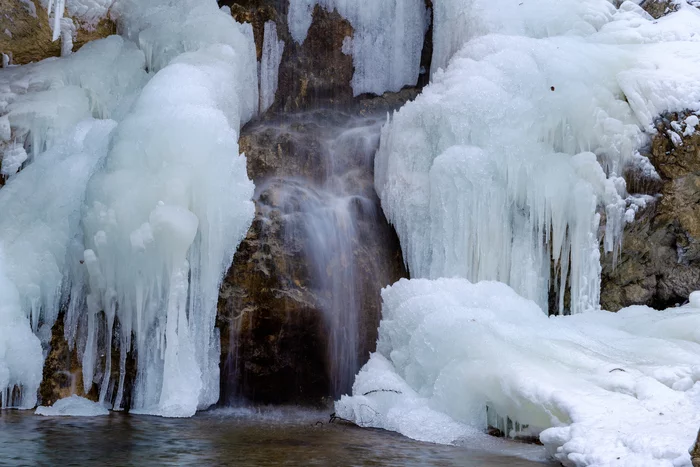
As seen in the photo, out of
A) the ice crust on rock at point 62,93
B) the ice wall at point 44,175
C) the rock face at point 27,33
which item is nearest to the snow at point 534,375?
the ice wall at point 44,175

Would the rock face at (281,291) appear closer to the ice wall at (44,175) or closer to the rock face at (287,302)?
the rock face at (287,302)

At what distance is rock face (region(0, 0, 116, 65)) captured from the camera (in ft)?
26.3

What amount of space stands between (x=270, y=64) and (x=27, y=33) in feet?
9.11

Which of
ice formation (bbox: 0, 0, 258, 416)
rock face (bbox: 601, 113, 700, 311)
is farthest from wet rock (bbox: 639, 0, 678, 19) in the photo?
ice formation (bbox: 0, 0, 258, 416)

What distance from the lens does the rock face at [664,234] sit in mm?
7578

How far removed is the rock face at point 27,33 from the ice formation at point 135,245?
124 cm

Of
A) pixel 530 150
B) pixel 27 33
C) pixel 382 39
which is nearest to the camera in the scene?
pixel 530 150

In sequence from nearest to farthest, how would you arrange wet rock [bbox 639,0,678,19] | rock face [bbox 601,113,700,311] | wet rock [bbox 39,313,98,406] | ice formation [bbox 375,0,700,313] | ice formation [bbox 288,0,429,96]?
wet rock [bbox 39,313,98,406] → ice formation [bbox 375,0,700,313] → rock face [bbox 601,113,700,311] → wet rock [bbox 639,0,678,19] → ice formation [bbox 288,0,429,96]

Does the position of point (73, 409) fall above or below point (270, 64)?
below

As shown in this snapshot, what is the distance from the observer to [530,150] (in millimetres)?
7559

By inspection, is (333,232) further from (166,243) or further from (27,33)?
(27,33)

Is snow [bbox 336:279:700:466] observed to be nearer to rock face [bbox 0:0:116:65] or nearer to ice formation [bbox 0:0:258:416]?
ice formation [bbox 0:0:258:416]

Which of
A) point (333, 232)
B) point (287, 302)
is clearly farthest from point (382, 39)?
point (287, 302)

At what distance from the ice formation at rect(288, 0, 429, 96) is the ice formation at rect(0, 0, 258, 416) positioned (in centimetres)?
290
